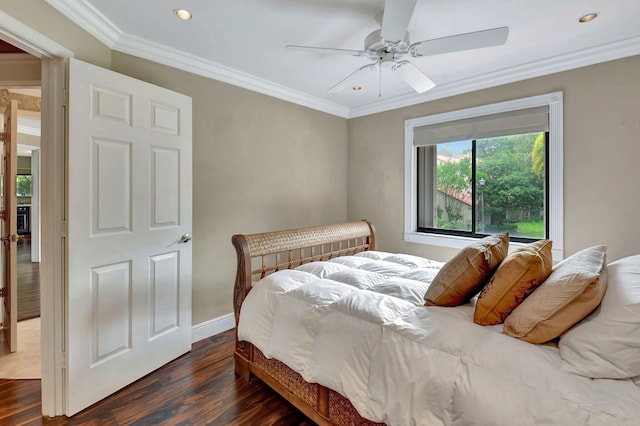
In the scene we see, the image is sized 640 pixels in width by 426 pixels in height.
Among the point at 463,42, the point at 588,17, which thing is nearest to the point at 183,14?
the point at 463,42

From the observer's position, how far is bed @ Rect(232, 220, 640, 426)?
0.99m

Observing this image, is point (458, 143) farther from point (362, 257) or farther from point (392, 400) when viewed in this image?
point (392, 400)

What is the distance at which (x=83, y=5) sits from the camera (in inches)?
75.9

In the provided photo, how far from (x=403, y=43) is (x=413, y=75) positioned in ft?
1.22

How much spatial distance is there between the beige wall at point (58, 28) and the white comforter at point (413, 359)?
1.94 metres

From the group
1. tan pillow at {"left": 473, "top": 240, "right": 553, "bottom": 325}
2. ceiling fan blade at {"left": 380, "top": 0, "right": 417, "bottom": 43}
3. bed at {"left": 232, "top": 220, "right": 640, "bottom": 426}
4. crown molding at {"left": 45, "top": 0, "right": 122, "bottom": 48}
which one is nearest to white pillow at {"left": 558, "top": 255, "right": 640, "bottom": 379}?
bed at {"left": 232, "top": 220, "right": 640, "bottom": 426}

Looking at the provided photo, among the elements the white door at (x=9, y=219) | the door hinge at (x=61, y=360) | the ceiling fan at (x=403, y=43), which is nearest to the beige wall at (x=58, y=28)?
the white door at (x=9, y=219)

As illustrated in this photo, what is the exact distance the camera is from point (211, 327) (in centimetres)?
294

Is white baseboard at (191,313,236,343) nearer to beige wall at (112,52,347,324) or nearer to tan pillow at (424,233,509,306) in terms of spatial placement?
beige wall at (112,52,347,324)

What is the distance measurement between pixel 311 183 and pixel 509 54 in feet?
7.84

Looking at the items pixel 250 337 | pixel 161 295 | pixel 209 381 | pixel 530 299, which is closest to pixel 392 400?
pixel 530 299

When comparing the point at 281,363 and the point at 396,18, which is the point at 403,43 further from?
the point at 281,363

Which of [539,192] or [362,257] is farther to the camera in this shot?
[539,192]

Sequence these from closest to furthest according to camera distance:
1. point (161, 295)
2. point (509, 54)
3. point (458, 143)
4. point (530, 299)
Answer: point (530, 299) < point (161, 295) < point (509, 54) < point (458, 143)
